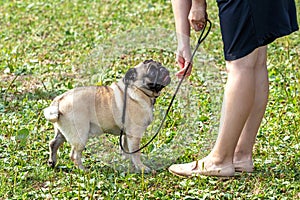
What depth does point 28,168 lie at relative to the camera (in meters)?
4.32

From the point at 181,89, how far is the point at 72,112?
2.43 feet

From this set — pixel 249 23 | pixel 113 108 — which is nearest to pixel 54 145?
pixel 113 108

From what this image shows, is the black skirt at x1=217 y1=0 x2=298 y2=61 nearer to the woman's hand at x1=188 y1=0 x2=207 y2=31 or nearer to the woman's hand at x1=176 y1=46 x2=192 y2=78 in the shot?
the woman's hand at x1=188 y1=0 x2=207 y2=31

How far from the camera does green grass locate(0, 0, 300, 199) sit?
402 cm

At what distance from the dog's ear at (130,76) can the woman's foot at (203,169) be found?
0.59 m

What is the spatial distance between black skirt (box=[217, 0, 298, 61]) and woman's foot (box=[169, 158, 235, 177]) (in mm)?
662

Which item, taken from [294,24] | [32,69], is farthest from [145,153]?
[32,69]

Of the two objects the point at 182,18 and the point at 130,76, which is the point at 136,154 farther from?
the point at 182,18

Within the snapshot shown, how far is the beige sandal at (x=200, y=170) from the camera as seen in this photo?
412 cm

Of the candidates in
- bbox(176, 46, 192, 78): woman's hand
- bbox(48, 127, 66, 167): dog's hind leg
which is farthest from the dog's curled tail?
bbox(176, 46, 192, 78): woman's hand

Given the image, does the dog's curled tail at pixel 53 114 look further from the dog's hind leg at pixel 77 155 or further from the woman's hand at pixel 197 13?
the woman's hand at pixel 197 13

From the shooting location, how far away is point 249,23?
3787 millimetres

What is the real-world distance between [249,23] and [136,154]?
104 centimetres

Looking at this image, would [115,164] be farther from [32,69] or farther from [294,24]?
[32,69]
